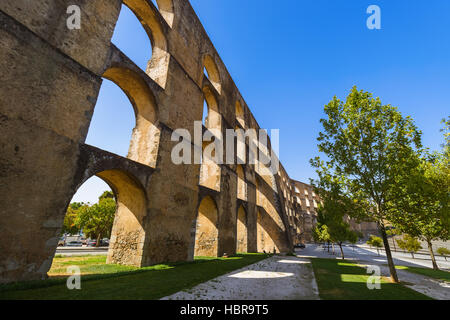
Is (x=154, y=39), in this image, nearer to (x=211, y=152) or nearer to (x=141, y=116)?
(x=141, y=116)

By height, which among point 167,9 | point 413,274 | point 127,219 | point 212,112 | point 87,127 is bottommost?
point 413,274

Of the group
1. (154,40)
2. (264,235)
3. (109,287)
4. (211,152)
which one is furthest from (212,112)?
(264,235)

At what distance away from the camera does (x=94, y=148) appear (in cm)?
662

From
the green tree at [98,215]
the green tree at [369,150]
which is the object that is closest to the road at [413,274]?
the green tree at [369,150]

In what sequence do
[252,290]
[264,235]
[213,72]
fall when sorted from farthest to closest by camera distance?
[264,235] < [213,72] < [252,290]

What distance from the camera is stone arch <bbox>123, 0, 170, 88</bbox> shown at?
10398 millimetres

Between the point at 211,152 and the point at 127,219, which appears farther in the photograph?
the point at 211,152

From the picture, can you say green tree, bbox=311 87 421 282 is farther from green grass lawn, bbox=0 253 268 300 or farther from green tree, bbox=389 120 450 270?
green grass lawn, bbox=0 253 268 300

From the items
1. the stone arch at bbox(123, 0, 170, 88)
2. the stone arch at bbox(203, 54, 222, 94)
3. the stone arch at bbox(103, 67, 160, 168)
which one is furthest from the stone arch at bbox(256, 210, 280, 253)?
the stone arch at bbox(123, 0, 170, 88)

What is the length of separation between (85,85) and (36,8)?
2.19 meters

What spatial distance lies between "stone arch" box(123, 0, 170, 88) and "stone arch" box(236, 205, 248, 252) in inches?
477

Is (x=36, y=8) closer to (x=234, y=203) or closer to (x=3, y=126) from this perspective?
(x=3, y=126)

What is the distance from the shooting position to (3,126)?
479 cm

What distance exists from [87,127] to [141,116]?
140 inches
